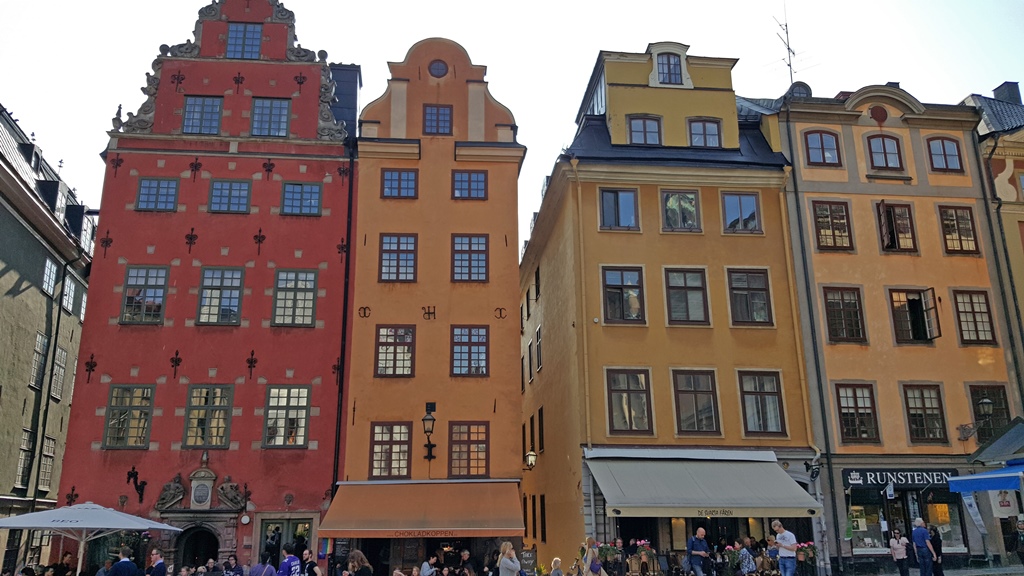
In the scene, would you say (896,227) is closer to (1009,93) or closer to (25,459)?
(1009,93)

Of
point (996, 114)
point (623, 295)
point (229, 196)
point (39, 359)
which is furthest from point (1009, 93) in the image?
point (39, 359)

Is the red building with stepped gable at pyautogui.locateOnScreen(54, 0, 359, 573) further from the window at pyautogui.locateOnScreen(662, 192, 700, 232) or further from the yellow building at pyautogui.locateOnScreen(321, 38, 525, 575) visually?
the window at pyautogui.locateOnScreen(662, 192, 700, 232)

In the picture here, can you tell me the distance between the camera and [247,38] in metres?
27.1

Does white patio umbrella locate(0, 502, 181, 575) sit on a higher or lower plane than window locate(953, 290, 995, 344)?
lower

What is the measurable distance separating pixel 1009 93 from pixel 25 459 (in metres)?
41.6

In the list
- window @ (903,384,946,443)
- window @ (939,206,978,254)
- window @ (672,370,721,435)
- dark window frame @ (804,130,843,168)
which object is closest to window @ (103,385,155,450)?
window @ (672,370,721,435)

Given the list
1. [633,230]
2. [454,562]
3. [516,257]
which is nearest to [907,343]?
[633,230]

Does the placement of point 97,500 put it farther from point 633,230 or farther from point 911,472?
point 911,472

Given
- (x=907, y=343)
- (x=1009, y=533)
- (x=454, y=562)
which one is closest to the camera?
(x=454, y=562)

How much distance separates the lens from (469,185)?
86.1 ft

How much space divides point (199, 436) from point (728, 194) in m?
18.1

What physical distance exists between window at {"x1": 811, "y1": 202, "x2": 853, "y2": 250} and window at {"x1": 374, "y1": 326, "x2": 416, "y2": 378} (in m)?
13.8

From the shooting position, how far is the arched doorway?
22.5 meters

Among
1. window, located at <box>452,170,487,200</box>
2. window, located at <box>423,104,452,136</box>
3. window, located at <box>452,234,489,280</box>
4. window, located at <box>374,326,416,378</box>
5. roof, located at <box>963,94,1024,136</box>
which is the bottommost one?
window, located at <box>374,326,416,378</box>
